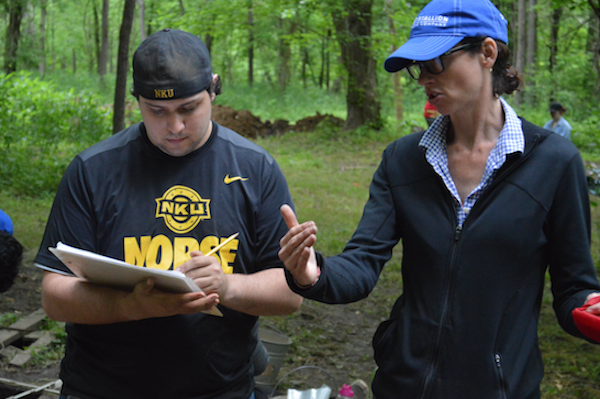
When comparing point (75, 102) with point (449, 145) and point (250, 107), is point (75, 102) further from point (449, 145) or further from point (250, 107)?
point (250, 107)

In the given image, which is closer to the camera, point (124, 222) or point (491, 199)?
point (491, 199)

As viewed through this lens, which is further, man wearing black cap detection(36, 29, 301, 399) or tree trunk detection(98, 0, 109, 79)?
tree trunk detection(98, 0, 109, 79)

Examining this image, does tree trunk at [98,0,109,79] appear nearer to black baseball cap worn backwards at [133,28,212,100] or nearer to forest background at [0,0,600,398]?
forest background at [0,0,600,398]

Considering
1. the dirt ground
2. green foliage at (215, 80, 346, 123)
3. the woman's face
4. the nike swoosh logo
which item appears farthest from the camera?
green foliage at (215, 80, 346, 123)

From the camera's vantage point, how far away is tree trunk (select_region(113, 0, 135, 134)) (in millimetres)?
6020

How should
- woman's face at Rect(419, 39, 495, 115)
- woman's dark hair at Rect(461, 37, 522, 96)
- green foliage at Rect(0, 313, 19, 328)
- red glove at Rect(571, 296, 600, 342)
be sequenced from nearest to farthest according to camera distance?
1. red glove at Rect(571, 296, 600, 342)
2. woman's face at Rect(419, 39, 495, 115)
3. woman's dark hair at Rect(461, 37, 522, 96)
4. green foliage at Rect(0, 313, 19, 328)

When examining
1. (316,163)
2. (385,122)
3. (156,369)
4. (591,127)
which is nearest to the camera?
(156,369)

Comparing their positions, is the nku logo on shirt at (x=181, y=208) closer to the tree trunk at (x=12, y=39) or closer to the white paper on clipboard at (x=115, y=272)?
the white paper on clipboard at (x=115, y=272)

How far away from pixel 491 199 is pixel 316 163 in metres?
11.6

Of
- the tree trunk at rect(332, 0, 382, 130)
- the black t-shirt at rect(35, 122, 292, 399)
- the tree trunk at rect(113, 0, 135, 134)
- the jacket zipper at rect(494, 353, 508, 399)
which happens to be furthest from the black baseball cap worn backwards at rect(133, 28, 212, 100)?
the tree trunk at rect(332, 0, 382, 130)

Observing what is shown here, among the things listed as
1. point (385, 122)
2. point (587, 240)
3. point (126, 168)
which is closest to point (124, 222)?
point (126, 168)

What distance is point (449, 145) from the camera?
1946 millimetres

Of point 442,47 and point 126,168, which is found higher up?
point 442,47

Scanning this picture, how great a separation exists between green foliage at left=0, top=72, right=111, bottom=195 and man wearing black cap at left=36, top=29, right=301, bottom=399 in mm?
7666
